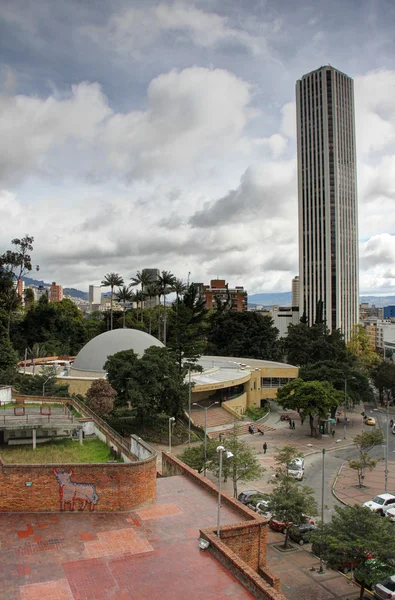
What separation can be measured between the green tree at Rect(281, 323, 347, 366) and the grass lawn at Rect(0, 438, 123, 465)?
47.9 m

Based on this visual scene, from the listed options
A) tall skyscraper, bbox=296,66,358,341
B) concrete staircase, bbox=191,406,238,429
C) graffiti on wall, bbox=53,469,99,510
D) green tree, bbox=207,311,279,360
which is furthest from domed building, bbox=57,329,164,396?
tall skyscraper, bbox=296,66,358,341

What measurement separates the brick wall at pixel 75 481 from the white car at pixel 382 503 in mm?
16549

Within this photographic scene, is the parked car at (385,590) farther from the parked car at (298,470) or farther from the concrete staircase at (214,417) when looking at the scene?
the concrete staircase at (214,417)

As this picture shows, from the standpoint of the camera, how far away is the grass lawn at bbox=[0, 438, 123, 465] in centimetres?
2045

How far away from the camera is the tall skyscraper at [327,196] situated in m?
111

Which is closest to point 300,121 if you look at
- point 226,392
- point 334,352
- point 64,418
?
point 334,352

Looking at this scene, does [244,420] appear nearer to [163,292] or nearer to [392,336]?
[163,292]

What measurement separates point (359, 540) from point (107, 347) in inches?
1451

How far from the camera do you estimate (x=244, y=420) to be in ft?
167

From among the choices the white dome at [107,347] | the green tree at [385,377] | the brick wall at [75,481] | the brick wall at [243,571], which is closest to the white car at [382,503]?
the brick wall at [243,571]

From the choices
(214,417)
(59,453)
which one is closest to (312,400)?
(214,417)

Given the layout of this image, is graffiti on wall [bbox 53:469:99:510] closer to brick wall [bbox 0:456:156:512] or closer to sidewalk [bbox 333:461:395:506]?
brick wall [bbox 0:456:156:512]

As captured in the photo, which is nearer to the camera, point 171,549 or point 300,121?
point 171,549

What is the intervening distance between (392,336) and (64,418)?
116 metres
